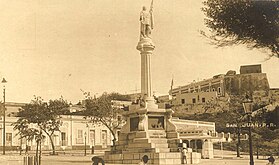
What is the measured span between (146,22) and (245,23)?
1164cm

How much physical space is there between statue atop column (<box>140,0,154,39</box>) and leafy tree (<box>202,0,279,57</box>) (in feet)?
32.6

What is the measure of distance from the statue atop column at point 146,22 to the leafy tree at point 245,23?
392 inches

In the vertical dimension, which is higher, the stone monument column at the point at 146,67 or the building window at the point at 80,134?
the stone monument column at the point at 146,67

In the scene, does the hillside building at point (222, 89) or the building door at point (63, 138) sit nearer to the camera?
the building door at point (63, 138)

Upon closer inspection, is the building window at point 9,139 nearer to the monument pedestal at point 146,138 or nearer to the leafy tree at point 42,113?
the leafy tree at point 42,113

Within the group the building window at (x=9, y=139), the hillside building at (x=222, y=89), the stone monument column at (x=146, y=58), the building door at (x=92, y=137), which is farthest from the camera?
Answer: the hillside building at (x=222, y=89)

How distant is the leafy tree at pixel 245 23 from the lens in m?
13.4

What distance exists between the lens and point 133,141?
23172mm

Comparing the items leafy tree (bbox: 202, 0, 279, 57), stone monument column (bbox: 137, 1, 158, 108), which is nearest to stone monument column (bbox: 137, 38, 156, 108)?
stone monument column (bbox: 137, 1, 158, 108)

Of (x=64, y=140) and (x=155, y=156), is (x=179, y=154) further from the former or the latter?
(x=64, y=140)

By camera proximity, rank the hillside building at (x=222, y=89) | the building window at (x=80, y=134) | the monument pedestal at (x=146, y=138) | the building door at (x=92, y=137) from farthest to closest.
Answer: the hillside building at (x=222, y=89) → the building door at (x=92, y=137) → the building window at (x=80, y=134) → the monument pedestal at (x=146, y=138)

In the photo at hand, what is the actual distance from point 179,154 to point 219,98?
59858mm

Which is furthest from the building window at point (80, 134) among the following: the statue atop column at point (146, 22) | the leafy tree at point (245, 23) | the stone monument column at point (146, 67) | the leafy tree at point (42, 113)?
the leafy tree at point (245, 23)

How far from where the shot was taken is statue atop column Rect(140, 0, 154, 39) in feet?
82.5
